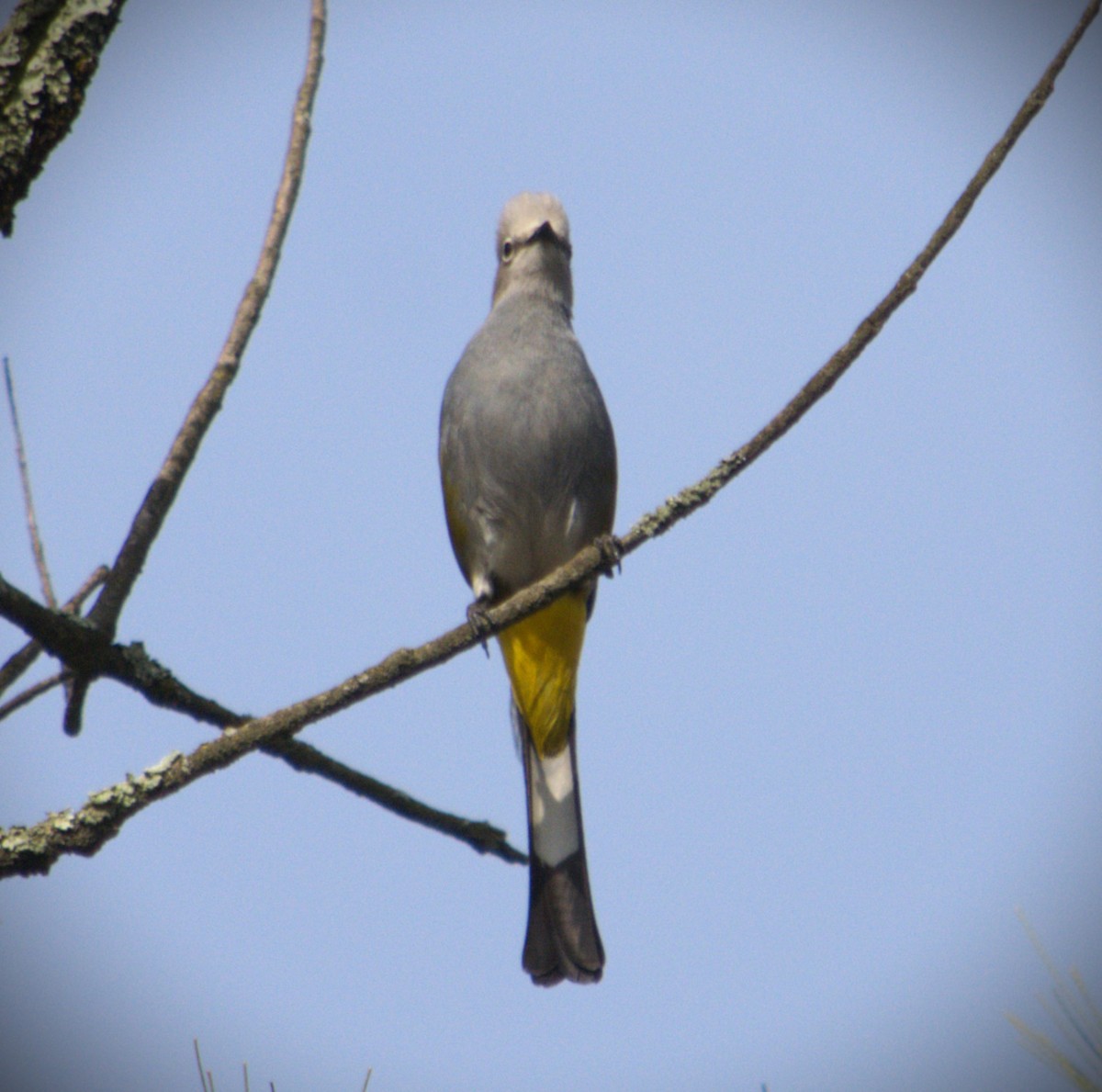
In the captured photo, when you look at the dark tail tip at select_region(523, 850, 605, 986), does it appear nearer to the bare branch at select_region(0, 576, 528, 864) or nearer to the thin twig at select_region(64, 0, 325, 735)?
the bare branch at select_region(0, 576, 528, 864)

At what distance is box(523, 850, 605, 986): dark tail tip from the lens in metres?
4.38

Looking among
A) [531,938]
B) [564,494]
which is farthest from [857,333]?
[531,938]

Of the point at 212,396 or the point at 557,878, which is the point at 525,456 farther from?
the point at 212,396

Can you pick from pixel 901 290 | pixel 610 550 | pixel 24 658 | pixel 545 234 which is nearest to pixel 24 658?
pixel 24 658

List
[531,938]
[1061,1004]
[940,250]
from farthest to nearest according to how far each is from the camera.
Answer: [531,938]
[940,250]
[1061,1004]

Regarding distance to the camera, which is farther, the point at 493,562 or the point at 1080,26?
the point at 493,562

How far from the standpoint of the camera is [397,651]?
8.48 feet

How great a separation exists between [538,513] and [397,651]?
2251 millimetres

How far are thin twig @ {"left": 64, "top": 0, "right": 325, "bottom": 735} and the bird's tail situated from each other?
223 cm

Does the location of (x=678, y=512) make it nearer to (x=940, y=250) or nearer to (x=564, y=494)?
(x=940, y=250)

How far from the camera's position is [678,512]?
2721 mm

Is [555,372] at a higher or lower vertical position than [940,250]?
higher

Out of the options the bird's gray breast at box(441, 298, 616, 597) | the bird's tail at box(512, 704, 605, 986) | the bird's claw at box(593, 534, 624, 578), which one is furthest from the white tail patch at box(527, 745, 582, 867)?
the bird's claw at box(593, 534, 624, 578)

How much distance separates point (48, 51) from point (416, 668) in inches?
59.3
